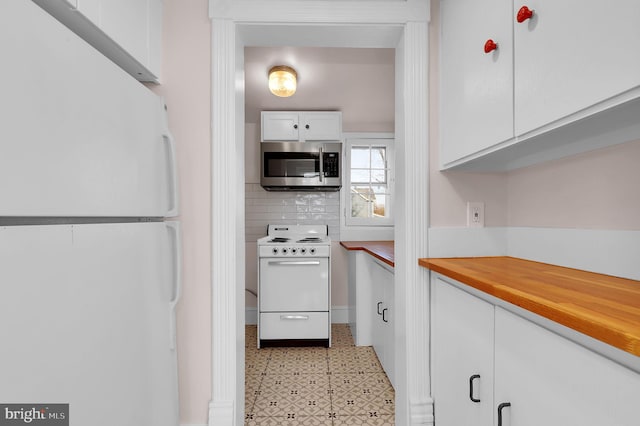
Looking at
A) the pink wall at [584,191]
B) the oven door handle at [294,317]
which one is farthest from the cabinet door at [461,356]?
the oven door handle at [294,317]

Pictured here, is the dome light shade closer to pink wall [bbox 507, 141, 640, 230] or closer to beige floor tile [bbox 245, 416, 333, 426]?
pink wall [bbox 507, 141, 640, 230]

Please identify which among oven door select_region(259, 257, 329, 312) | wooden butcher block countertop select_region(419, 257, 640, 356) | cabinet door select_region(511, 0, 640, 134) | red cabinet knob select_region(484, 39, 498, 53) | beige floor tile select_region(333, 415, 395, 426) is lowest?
beige floor tile select_region(333, 415, 395, 426)

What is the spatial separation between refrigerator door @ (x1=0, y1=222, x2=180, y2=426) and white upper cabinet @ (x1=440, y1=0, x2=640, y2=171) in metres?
1.27

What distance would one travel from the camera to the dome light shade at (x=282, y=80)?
2.62 m

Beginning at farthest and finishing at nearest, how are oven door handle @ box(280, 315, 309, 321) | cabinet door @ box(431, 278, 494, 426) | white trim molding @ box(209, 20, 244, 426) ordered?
oven door handle @ box(280, 315, 309, 321)
white trim molding @ box(209, 20, 244, 426)
cabinet door @ box(431, 278, 494, 426)

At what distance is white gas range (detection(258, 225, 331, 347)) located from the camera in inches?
114

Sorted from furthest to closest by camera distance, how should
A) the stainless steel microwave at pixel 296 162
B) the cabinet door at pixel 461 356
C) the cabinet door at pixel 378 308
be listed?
the stainless steel microwave at pixel 296 162 → the cabinet door at pixel 378 308 → the cabinet door at pixel 461 356

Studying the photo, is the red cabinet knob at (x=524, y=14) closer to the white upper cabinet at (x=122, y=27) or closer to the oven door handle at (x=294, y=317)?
the white upper cabinet at (x=122, y=27)

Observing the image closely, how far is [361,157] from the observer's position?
3.63 meters

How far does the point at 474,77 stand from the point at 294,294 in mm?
2289

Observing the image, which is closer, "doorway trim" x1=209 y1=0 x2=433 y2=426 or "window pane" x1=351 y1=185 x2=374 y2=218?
"doorway trim" x1=209 y1=0 x2=433 y2=426

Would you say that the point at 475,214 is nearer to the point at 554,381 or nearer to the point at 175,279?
the point at 554,381

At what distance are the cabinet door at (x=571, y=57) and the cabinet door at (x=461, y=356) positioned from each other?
59 cm

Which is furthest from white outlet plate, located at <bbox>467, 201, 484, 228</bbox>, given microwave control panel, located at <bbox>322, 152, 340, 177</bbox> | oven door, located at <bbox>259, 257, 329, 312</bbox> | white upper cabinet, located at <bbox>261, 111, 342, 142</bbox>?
white upper cabinet, located at <bbox>261, 111, 342, 142</bbox>
